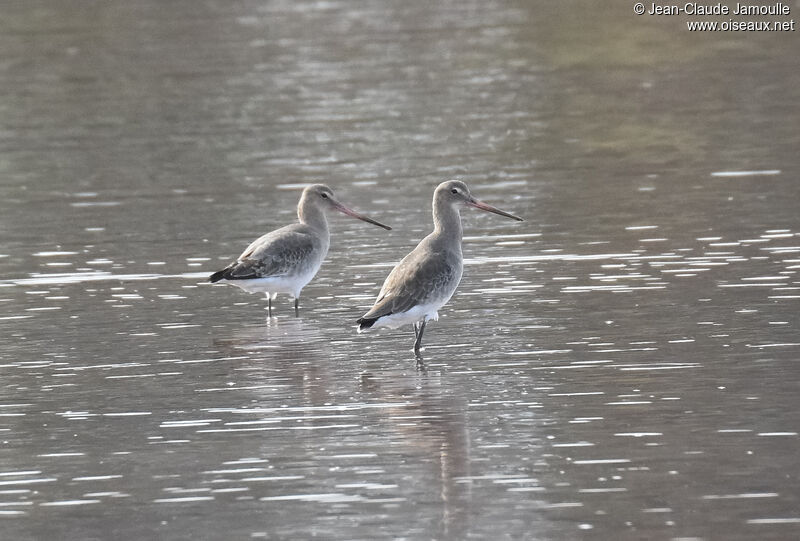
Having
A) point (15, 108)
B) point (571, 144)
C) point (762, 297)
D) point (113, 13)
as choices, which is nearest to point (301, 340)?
point (762, 297)

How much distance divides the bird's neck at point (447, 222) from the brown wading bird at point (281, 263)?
171 cm

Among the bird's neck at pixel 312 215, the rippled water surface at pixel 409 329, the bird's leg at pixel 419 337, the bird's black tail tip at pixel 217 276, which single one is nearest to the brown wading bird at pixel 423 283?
the bird's leg at pixel 419 337

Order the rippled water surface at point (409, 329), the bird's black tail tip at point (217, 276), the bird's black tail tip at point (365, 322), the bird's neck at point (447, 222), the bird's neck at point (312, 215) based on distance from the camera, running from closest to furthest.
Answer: the rippled water surface at point (409, 329) < the bird's black tail tip at point (365, 322) < the bird's neck at point (447, 222) < the bird's black tail tip at point (217, 276) < the bird's neck at point (312, 215)

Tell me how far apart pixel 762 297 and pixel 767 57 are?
1935 cm

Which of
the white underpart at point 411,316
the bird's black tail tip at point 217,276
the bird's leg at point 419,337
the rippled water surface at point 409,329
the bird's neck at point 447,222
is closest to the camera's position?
the rippled water surface at point 409,329

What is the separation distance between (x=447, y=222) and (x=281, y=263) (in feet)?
5.93

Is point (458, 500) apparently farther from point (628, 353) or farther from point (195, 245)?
point (195, 245)

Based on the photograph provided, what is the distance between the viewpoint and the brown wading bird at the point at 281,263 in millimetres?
15633

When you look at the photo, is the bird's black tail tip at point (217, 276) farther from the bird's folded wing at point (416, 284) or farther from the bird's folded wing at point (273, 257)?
the bird's folded wing at point (416, 284)

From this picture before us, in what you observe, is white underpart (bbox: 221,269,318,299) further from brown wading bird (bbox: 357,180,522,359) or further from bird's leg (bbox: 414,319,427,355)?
bird's leg (bbox: 414,319,427,355)

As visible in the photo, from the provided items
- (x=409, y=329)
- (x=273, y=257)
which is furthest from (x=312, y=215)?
(x=409, y=329)

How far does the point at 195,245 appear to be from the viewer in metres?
18.9

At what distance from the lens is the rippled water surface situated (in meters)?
9.96

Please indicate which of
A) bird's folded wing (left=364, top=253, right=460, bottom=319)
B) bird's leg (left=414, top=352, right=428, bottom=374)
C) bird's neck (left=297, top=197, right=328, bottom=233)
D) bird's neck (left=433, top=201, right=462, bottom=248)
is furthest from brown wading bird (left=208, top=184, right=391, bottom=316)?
bird's leg (left=414, top=352, right=428, bottom=374)
